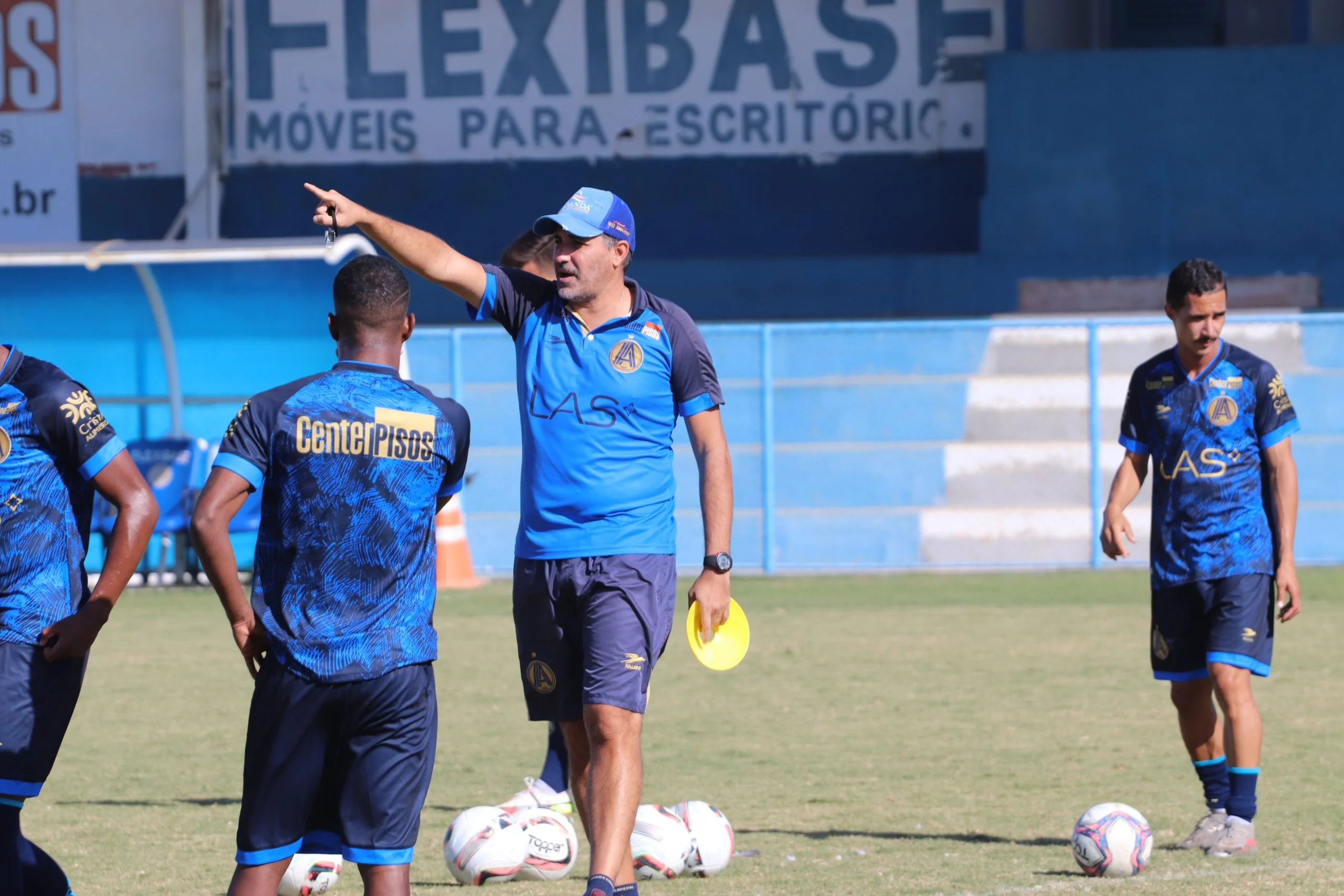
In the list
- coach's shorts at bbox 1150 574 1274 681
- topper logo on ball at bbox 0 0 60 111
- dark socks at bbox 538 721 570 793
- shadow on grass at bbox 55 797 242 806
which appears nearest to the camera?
coach's shorts at bbox 1150 574 1274 681

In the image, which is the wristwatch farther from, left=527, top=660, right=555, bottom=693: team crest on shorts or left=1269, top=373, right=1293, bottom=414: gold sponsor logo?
left=1269, top=373, right=1293, bottom=414: gold sponsor logo

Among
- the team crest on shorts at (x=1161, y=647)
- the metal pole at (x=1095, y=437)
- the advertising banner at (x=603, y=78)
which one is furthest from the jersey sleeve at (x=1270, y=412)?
the advertising banner at (x=603, y=78)

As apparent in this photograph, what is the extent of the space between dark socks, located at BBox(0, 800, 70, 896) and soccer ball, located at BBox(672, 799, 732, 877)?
6.79ft

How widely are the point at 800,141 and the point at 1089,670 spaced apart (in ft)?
40.5

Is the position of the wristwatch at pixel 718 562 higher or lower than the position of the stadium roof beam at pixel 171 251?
lower

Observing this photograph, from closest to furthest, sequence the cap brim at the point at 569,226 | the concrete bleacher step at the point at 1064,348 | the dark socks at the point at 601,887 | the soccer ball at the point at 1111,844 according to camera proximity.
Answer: the dark socks at the point at 601,887, the cap brim at the point at 569,226, the soccer ball at the point at 1111,844, the concrete bleacher step at the point at 1064,348

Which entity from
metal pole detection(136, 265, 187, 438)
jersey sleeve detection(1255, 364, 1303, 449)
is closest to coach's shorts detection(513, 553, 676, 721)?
jersey sleeve detection(1255, 364, 1303, 449)

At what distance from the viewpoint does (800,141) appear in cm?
2269

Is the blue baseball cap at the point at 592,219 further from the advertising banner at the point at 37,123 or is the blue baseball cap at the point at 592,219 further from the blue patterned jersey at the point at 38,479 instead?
the advertising banner at the point at 37,123

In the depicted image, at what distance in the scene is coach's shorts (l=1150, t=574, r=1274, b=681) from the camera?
6.60 m

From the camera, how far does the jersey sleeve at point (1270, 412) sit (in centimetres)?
673

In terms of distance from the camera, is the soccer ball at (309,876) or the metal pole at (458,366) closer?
the soccer ball at (309,876)

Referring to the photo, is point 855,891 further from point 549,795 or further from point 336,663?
point 336,663

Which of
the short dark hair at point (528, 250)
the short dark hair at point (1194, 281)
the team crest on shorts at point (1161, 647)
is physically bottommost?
the team crest on shorts at point (1161, 647)
